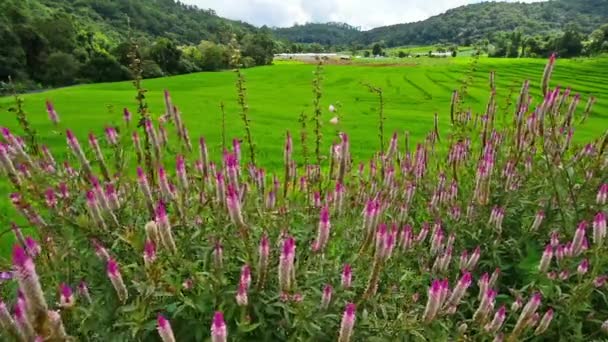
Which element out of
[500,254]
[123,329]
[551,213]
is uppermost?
[123,329]

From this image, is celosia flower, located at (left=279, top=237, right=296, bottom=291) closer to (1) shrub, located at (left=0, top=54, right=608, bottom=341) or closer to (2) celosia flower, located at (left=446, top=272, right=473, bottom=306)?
(1) shrub, located at (left=0, top=54, right=608, bottom=341)

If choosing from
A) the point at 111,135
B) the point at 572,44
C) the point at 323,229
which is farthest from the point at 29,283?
the point at 572,44

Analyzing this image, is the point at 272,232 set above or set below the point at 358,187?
above

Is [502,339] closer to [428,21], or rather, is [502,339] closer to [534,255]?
[534,255]

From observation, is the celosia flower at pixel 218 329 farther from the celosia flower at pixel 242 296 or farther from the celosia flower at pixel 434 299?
the celosia flower at pixel 434 299

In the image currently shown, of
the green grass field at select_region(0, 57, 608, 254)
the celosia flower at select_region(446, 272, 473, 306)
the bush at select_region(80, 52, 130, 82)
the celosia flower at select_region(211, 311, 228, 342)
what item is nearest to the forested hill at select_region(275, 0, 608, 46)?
the green grass field at select_region(0, 57, 608, 254)

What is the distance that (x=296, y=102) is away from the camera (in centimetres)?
3372

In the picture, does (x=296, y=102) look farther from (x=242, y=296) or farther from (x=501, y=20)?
(x=501, y=20)

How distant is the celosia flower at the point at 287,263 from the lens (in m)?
1.95

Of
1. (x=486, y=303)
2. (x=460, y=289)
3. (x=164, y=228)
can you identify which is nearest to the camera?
(x=164, y=228)

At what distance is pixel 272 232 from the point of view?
9.61 ft

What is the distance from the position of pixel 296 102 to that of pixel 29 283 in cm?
3275

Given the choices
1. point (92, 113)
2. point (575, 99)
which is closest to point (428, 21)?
point (92, 113)

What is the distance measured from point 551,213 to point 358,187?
175 cm
